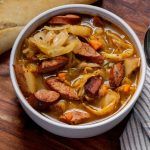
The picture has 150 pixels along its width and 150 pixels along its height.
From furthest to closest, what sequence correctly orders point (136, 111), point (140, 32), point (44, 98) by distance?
1. point (140, 32)
2. point (136, 111)
3. point (44, 98)

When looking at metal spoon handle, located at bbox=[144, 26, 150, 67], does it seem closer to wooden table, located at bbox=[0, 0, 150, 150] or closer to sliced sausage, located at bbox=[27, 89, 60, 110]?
wooden table, located at bbox=[0, 0, 150, 150]

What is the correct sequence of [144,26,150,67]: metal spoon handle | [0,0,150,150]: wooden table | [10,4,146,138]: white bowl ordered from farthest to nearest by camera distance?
[144,26,150,67]: metal spoon handle, [0,0,150,150]: wooden table, [10,4,146,138]: white bowl

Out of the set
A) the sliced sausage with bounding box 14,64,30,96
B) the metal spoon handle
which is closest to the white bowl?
the sliced sausage with bounding box 14,64,30,96

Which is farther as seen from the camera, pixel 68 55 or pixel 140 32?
pixel 140 32

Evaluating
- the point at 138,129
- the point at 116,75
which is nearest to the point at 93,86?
the point at 116,75

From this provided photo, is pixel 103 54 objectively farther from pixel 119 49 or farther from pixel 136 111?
pixel 136 111

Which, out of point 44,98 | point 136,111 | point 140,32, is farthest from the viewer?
point 140,32

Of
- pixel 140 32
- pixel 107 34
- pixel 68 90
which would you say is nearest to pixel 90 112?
pixel 68 90

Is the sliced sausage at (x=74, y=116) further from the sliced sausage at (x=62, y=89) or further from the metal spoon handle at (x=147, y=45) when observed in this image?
the metal spoon handle at (x=147, y=45)
